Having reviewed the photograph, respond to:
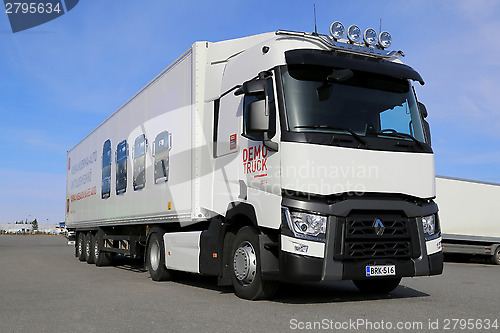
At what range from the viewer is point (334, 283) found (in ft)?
33.5

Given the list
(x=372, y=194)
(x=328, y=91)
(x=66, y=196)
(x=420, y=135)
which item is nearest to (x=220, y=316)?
(x=372, y=194)

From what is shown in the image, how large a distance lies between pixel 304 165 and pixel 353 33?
7.56 ft

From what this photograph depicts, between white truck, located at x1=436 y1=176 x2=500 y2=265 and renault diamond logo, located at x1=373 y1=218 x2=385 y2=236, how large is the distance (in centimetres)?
1234

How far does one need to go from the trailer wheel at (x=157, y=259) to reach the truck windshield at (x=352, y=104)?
4722 millimetres

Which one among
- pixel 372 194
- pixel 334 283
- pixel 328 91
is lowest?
pixel 334 283

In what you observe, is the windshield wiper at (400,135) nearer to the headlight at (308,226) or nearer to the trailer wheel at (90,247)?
the headlight at (308,226)

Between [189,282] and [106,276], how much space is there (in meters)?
2.64

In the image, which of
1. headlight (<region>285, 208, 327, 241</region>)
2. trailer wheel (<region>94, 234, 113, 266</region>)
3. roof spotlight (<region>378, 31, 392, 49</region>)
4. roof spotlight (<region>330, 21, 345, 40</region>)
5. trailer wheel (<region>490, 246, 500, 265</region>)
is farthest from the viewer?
trailer wheel (<region>490, 246, 500, 265</region>)

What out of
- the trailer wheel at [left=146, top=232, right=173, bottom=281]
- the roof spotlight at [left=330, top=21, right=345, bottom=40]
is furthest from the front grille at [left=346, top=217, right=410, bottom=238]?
the trailer wheel at [left=146, top=232, right=173, bottom=281]

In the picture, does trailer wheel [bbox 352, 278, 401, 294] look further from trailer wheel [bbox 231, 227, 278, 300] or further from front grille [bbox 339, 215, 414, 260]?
trailer wheel [bbox 231, 227, 278, 300]

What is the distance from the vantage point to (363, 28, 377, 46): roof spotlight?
7.64m

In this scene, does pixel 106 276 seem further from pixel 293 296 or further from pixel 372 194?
pixel 372 194

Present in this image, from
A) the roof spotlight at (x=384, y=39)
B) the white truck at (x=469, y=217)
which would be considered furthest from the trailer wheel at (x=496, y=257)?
the roof spotlight at (x=384, y=39)

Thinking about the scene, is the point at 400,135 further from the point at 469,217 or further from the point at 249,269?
the point at 469,217
